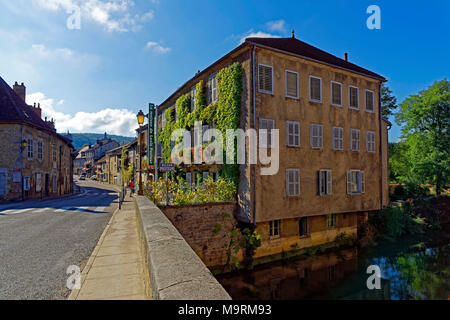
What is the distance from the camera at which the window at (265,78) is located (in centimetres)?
1345

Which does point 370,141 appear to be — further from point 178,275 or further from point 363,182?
point 178,275

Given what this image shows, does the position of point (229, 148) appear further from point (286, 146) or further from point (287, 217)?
point (287, 217)

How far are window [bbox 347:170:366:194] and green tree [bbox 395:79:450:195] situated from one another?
14308 mm

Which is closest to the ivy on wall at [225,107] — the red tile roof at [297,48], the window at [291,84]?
the red tile roof at [297,48]

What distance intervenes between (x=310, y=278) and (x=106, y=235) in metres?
11.3

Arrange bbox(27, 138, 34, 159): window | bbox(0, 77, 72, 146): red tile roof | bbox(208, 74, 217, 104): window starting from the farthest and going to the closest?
bbox(27, 138, 34, 159): window < bbox(0, 77, 72, 146): red tile roof < bbox(208, 74, 217, 104): window

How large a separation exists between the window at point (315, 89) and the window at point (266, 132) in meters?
3.45

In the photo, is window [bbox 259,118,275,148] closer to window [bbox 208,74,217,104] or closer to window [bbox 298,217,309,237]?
window [bbox 208,74,217,104]

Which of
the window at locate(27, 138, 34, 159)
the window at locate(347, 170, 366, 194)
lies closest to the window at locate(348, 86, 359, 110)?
the window at locate(347, 170, 366, 194)

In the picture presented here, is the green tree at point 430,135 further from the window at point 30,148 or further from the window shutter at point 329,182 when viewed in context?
the window at point 30,148

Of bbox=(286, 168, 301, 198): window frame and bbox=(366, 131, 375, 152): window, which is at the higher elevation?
bbox=(366, 131, 375, 152): window

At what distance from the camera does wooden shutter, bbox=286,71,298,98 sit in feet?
47.2

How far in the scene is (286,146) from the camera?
14188mm

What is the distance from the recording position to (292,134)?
569 inches
